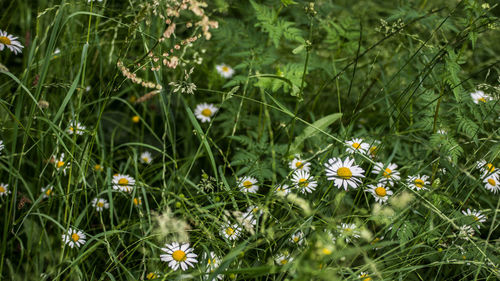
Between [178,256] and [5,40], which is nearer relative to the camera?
[178,256]

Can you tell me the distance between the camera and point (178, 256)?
135cm

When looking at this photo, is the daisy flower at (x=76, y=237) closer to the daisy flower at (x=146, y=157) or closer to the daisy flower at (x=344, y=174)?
the daisy flower at (x=146, y=157)

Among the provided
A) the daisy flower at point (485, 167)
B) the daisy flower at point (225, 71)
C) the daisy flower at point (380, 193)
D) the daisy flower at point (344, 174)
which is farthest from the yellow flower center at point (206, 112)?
the daisy flower at point (485, 167)

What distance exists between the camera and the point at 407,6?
211 centimetres

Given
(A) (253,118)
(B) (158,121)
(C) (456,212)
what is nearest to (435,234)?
(C) (456,212)

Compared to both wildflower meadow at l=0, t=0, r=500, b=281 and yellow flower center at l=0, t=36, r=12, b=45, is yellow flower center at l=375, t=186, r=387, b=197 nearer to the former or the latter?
wildflower meadow at l=0, t=0, r=500, b=281

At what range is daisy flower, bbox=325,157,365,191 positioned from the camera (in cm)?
142

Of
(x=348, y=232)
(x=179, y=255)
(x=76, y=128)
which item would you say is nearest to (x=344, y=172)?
(x=348, y=232)

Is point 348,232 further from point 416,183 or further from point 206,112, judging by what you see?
point 206,112

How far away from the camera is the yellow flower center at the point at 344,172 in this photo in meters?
1.43

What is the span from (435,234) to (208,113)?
4.39ft

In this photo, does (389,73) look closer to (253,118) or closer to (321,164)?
(253,118)

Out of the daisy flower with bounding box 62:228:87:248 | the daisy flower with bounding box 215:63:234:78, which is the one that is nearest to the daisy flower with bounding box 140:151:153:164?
the daisy flower with bounding box 62:228:87:248

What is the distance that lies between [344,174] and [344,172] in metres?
0.01
